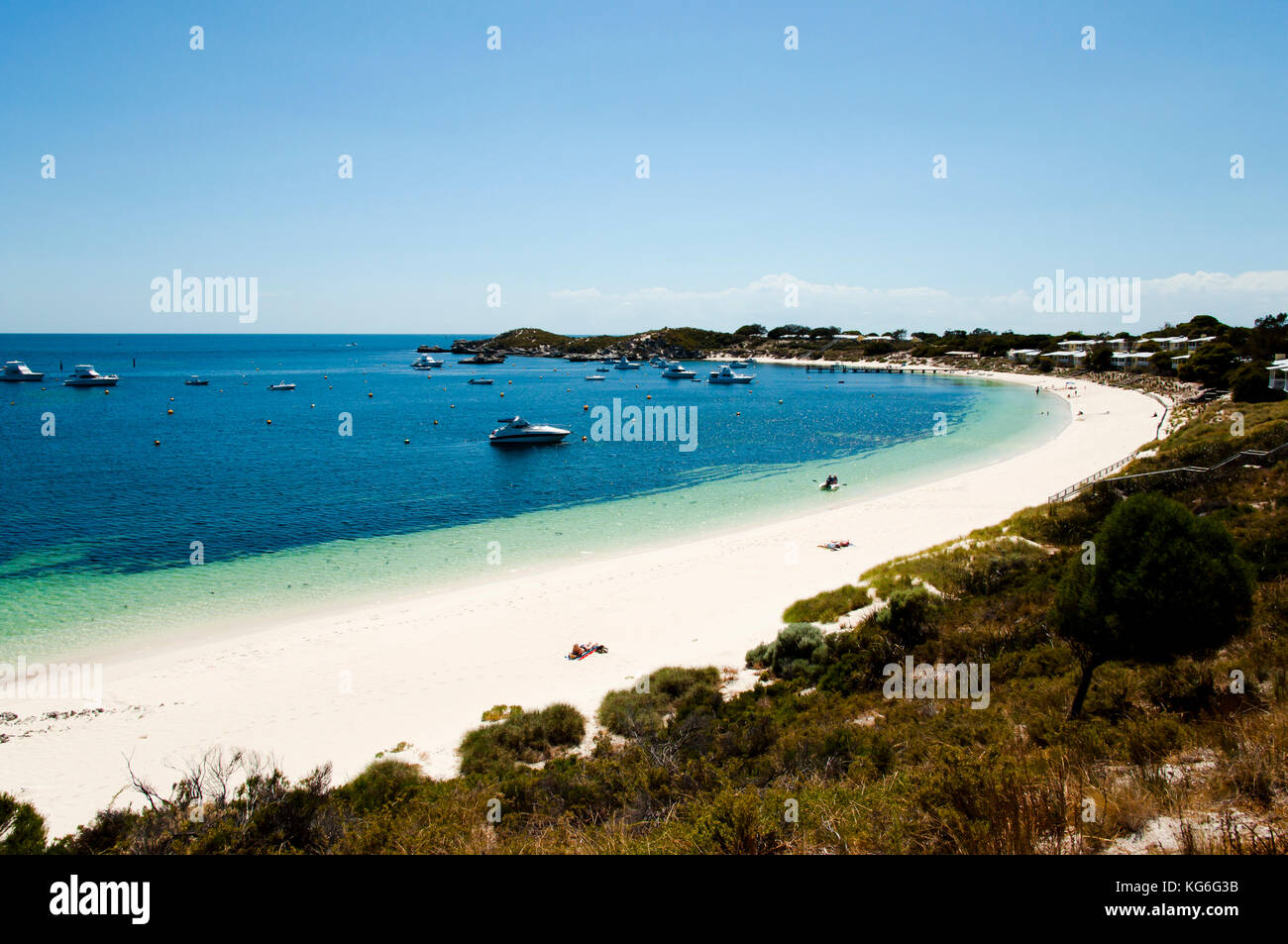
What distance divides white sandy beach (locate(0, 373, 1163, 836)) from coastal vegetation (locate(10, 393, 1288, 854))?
5.34ft

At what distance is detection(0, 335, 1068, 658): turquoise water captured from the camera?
2325cm

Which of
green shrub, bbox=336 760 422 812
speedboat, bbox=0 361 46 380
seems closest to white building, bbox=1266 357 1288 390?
green shrub, bbox=336 760 422 812

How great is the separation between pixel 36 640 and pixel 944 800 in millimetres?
24188

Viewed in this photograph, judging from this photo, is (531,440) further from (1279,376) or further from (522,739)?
(1279,376)

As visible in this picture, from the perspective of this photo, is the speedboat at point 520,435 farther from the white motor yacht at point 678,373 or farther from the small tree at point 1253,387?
the white motor yacht at point 678,373

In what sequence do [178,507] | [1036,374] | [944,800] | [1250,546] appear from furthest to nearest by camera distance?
[1036,374], [178,507], [1250,546], [944,800]

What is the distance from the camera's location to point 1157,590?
8.89 m

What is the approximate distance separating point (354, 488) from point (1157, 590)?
127 ft

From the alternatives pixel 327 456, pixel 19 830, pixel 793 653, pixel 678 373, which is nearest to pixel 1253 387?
pixel 793 653

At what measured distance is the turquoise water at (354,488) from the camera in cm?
2325

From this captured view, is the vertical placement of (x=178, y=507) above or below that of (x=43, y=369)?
below

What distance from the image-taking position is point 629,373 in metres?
150
